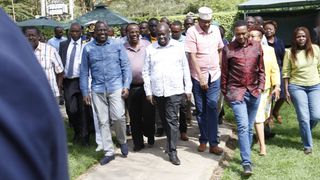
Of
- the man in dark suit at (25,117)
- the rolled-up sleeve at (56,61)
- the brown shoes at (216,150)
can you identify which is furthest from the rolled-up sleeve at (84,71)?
the man in dark suit at (25,117)

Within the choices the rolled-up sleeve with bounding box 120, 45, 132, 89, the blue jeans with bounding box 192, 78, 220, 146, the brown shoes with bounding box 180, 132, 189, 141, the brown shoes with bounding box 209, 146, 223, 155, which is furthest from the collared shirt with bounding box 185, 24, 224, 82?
the brown shoes with bounding box 180, 132, 189, 141

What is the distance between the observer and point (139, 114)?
6.80 m

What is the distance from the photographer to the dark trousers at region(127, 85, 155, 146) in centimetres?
666

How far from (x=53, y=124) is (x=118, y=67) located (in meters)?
5.49

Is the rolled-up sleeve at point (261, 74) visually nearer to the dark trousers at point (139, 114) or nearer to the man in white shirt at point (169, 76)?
the man in white shirt at point (169, 76)

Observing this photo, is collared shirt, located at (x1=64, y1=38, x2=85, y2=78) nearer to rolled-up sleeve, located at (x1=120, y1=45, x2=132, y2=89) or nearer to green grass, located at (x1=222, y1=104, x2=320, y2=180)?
rolled-up sleeve, located at (x1=120, y1=45, x2=132, y2=89)

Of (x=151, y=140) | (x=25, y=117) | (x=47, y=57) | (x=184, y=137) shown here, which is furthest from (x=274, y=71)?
(x=25, y=117)

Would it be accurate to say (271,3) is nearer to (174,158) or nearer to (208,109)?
(208,109)

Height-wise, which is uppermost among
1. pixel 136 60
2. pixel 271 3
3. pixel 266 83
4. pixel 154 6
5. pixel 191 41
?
pixel 154 6

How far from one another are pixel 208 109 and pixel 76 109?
2072 millimetres

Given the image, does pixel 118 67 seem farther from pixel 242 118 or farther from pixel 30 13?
pixel 30 13

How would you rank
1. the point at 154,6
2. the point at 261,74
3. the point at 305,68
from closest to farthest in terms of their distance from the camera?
the point at 261,74 → the point at 305,68 → the point at 154,6

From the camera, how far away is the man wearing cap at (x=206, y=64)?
20.1 ft

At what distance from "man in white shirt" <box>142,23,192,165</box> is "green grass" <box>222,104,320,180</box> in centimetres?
90
